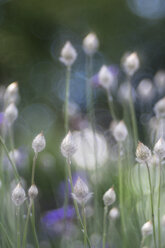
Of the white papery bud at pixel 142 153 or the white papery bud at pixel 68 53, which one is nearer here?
the white papery bud at pixel 142 153

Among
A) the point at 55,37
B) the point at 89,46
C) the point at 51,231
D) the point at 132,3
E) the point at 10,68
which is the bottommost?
the point at 51,231

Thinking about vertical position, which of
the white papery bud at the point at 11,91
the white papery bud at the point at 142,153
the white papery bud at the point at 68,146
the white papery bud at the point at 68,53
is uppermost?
the white papery bud at the point at 68,53

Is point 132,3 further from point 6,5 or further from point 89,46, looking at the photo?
point 89,46

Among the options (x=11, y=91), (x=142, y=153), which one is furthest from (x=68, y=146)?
(x=11, y=91)

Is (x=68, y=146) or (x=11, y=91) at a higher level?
(x=11, y=91)

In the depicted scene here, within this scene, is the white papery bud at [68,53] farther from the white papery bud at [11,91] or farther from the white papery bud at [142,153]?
the white papery bud at [142,153]

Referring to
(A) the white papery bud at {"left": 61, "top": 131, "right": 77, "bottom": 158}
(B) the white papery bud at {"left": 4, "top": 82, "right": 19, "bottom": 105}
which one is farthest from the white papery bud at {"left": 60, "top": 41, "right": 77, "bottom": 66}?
(A) the white papery bud at {"left": 61, "top": 131, "right": 77, "bottom": 158}

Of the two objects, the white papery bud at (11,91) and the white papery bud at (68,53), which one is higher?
the white papery bud at (68,53)

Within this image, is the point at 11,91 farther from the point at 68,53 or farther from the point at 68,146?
the point at 68,146

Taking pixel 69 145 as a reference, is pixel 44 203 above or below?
below

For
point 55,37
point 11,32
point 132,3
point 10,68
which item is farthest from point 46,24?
point 132,3

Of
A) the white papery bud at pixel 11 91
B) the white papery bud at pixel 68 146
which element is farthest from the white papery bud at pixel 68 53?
the white papery bud at pixel 68 146
